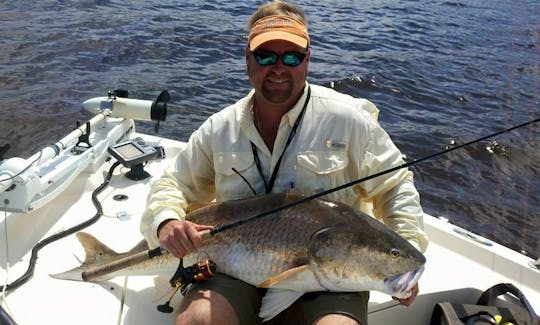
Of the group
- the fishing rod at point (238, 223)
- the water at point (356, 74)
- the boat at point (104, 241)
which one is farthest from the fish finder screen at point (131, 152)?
the water at point (356, 74)

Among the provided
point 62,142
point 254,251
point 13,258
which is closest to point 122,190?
point 62,142

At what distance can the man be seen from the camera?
2.79m

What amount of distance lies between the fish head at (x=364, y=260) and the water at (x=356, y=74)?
146 inches

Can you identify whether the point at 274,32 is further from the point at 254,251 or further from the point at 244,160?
the point at 254,251

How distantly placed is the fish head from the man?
15 centimetres

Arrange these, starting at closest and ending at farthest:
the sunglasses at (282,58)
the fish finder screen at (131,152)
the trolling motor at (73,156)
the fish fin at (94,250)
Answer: the sunglasses at (282,58) → the fish fin at (94,250) → the trolling motor at (73,156) → the fish finder screen at (131,152)

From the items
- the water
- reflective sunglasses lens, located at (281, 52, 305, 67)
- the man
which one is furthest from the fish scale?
the water

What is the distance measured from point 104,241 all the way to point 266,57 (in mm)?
1712

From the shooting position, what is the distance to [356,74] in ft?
33.9

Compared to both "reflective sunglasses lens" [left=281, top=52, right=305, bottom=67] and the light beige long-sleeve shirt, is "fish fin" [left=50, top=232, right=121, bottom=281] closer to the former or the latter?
the light beige long-sleeve shirt

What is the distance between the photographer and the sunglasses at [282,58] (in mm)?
2892

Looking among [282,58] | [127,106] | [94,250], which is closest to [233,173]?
[282,58]

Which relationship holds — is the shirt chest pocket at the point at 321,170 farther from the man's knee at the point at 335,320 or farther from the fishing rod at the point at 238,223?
the man's knee at the point at 335,320

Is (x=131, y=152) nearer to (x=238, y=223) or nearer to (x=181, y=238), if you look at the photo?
(x=181, y=238)
